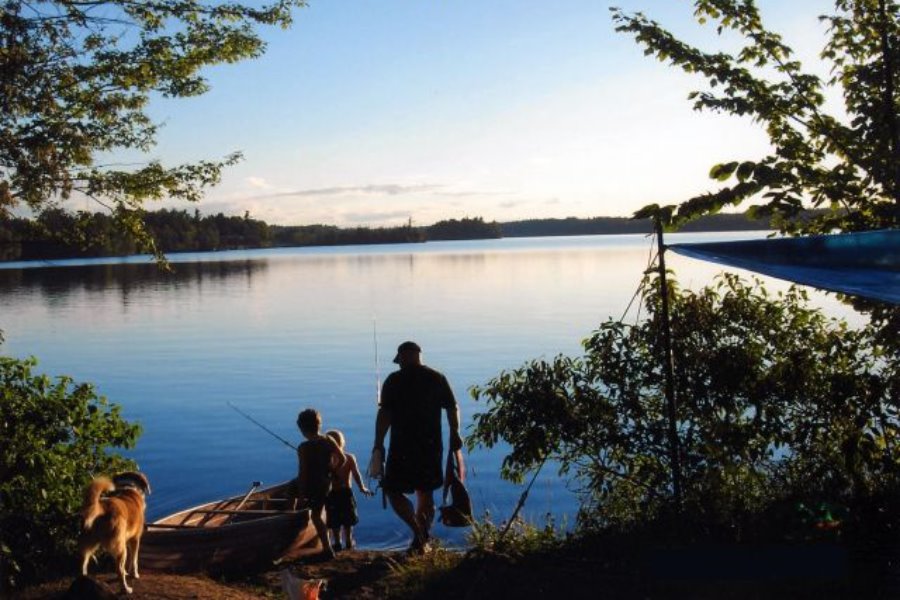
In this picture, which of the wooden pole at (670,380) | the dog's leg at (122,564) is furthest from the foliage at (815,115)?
the dog's leg at (122,564)

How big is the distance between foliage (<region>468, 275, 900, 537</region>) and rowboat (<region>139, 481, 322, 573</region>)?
7.12 ft

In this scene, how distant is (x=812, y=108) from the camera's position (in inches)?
304

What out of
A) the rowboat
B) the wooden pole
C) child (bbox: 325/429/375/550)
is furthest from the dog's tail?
the wooden pole

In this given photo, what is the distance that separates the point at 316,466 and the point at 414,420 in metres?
1.24

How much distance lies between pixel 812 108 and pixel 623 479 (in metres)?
3.56

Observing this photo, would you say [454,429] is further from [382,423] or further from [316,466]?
[316,466]

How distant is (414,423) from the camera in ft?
25.5

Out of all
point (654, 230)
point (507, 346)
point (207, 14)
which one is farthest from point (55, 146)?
point (507, 346)

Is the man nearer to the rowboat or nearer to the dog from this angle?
the rowboat

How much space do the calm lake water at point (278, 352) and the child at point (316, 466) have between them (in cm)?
319

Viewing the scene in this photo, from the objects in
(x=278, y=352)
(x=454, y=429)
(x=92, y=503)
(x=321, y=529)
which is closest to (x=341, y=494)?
→ (x=321, y=529)

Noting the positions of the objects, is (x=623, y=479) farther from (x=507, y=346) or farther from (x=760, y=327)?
(x=507, y=346)

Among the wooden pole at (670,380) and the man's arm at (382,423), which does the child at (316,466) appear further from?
the wooden pole at (670,380)

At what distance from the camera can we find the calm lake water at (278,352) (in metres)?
15.3
